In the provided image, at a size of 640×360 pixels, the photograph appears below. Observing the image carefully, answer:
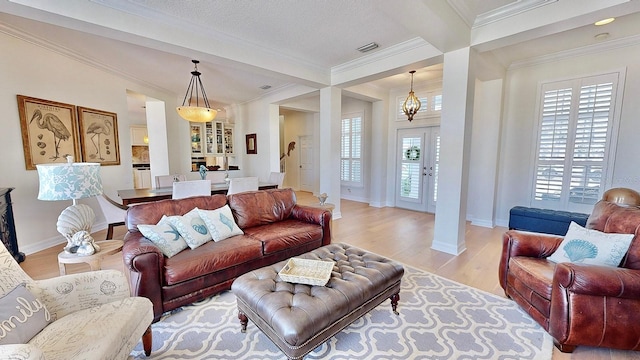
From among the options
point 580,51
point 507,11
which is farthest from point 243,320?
point 580,51

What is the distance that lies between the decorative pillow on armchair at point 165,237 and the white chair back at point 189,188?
119 centimetres

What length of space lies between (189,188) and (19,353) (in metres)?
2.70

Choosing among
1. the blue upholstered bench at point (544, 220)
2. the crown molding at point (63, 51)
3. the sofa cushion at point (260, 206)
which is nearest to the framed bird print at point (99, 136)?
the crown molding at point (63, 51)

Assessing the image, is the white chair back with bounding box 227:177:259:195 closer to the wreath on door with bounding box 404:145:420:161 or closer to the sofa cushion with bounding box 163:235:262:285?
the sofa cushion with bounding box 163:235:262:285

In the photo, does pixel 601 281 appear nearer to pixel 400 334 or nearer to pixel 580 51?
pixel 400 334

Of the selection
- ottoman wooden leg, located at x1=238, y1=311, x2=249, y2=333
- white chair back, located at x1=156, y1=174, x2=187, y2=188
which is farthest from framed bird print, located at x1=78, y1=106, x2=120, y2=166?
ottoman wooden leg, located at x1=238, y1=311, x2=249, y2=333

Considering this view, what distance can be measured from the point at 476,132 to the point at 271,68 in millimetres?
3771

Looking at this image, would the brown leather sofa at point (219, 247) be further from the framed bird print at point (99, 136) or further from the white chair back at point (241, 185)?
the framed bird print at point (99, 136)

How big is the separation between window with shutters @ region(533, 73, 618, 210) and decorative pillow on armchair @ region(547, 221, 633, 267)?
2533 mm

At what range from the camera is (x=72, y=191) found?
1920 millimetres

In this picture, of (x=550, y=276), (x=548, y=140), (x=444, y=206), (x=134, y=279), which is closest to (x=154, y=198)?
(x=134, y=279)

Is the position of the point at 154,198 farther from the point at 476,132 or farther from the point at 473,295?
the point at 476,132

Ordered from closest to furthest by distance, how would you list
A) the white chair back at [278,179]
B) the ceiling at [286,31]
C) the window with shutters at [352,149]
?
1. the ceiling at [286,31]
2. the white chair back at [278,179]
3. the window with shutters at [352,149]

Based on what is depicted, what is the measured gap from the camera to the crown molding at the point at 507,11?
2505 mm
